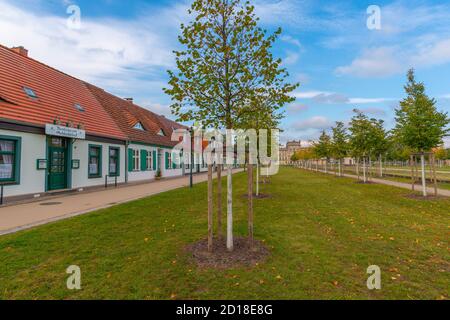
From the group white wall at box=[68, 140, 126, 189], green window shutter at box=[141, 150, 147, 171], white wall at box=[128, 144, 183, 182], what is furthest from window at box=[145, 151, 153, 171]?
white wall at box=[68, 140, 126, 189]

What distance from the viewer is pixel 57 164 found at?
42.0ft

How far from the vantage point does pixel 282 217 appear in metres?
7.67

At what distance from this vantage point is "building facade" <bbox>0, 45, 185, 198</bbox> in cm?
1067

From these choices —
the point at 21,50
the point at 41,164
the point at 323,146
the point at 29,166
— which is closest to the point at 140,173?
the point at 41,164

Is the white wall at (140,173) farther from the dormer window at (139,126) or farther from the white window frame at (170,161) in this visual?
the white window frame at (170,161)

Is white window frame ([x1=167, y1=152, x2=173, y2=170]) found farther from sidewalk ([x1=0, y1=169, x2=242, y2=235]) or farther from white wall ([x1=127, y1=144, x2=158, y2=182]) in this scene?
sidewalk ([x1=0, y1=169, x2=242, y2=235])

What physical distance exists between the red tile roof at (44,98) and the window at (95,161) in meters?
1.02

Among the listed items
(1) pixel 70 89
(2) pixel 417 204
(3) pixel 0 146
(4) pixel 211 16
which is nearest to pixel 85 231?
(4) pixel 211 16

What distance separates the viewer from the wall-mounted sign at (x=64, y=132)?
461 inches

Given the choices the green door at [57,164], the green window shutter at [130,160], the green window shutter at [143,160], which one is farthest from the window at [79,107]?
the green window shutter at [143,160]

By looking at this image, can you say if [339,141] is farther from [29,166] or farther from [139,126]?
[29,166]

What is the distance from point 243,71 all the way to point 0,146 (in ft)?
35.4

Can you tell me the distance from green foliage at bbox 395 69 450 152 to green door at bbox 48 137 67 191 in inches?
661
